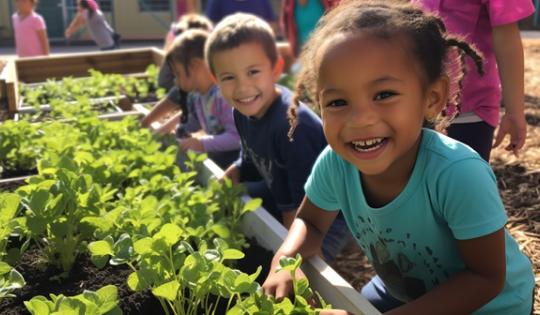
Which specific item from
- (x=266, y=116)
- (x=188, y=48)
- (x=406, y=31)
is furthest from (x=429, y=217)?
(x=188, y=48)

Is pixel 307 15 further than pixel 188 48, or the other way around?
pixel 307 15

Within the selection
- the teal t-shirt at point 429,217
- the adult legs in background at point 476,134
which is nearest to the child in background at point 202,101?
the adult legs in background at point 476,134

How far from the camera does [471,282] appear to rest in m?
1.38

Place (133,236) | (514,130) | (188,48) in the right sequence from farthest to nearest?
(188,48) < (514,130) < (133,236)

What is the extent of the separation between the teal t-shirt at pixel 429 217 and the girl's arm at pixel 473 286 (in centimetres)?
4

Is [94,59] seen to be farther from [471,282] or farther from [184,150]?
[471,282]

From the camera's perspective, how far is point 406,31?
4.65ft

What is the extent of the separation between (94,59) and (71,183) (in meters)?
4.97

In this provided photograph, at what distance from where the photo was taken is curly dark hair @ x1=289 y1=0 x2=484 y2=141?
141cm

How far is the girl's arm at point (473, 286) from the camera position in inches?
53.9

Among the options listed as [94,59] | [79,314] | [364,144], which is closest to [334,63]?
[364,144]

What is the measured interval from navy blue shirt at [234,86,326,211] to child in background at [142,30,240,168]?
51 cm

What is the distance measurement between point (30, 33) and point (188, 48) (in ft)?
15.5

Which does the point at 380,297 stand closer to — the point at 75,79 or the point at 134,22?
the point at 75,79
